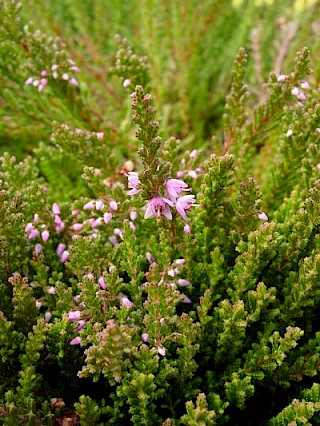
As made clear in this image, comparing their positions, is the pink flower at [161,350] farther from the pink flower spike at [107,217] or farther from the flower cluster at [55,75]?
the flower cluster at [55,75]

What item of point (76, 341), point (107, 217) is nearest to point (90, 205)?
point (107, 217)

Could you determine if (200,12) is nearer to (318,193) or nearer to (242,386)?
(318,193)

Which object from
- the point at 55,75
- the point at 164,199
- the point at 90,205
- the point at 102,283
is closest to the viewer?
the point at 164,199

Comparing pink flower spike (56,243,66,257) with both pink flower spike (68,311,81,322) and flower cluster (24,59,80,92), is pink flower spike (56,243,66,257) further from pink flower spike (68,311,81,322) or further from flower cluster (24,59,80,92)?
flower cluster (24,59,80,92)

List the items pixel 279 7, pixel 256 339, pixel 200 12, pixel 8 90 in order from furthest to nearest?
pixel 279 7 → pixel 200 12 → pixel 8 90 → pixel 256 339

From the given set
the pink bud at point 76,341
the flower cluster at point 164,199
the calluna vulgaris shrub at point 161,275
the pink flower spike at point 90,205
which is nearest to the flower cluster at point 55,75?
the calluna vulgaris shrub at point 161,275

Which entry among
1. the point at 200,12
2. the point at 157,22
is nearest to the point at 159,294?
the point at 157,22

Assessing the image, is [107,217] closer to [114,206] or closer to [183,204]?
[114,206]

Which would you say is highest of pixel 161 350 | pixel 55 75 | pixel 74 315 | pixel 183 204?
pixel 55 75
